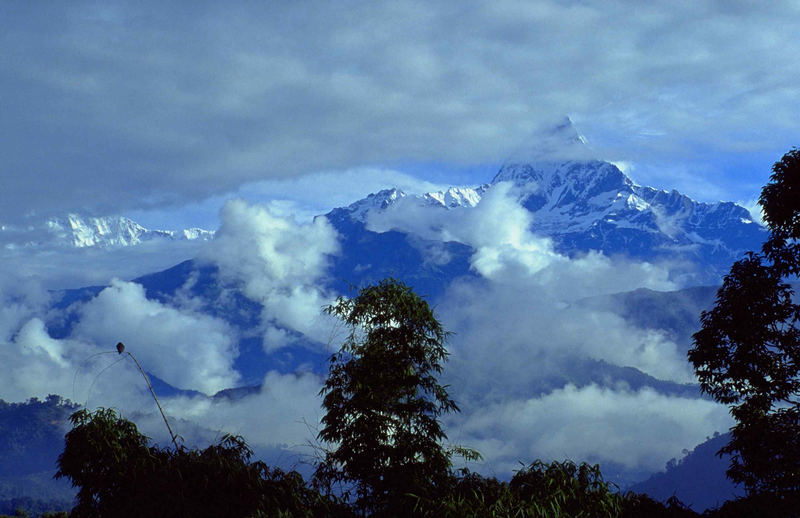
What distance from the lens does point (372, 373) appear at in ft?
74.1

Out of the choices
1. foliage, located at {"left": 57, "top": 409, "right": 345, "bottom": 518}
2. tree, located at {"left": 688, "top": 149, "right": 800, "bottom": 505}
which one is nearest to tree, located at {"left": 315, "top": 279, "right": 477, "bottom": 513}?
foliage, located at {"left": 57, "top": 409, "right": 345, "bottom": 518}

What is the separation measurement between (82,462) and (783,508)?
1967cm

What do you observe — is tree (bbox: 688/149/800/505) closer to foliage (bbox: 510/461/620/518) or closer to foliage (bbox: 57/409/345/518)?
foliage (bbox: 510/461/620/518)

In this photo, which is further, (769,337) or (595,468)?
(769,337)

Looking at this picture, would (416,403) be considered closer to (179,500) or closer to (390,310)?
(390,310)

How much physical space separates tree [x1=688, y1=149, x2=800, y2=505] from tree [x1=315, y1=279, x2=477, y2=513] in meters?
8.66

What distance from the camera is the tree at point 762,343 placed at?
862 inches

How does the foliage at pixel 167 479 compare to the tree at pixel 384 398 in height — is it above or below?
below

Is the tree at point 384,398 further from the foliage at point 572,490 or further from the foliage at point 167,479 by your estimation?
the foliage at point 572,490

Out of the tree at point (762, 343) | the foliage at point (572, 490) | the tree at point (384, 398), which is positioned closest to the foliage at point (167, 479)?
the tree at point (384, 398)

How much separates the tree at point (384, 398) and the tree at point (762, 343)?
866 cm

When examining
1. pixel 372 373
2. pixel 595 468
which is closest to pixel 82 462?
pixel 372 373

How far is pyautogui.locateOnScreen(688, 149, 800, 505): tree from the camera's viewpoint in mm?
21906

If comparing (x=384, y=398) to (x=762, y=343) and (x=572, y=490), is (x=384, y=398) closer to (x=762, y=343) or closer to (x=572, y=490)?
(x=572, y=490)
